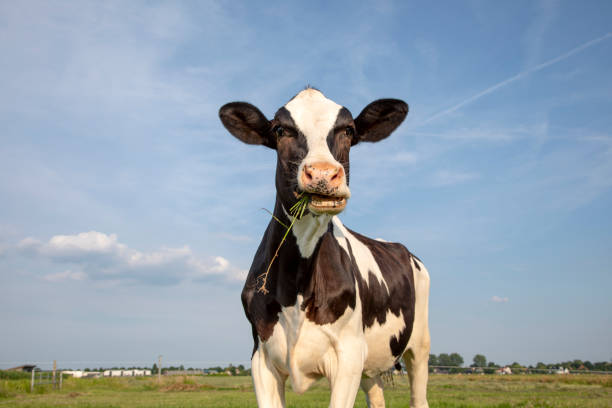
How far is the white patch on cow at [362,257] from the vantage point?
5.49 meters

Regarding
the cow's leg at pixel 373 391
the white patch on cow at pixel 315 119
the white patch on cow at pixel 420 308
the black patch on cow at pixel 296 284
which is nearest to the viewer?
the white patch on cow at pixel 315 119

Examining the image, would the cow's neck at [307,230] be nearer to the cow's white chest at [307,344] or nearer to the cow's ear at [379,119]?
the cow's white chest at [307,344]

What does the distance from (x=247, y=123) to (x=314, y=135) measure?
105 cm

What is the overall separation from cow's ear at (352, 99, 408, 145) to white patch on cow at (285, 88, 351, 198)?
0.56m

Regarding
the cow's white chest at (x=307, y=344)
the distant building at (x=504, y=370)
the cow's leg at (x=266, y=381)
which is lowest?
the distant building at (x=504, y=370)

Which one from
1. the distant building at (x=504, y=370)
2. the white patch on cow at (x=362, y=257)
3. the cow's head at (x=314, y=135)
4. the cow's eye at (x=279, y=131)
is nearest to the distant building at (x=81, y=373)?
the distant building at (x=504, y=370)

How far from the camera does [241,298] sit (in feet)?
16.3

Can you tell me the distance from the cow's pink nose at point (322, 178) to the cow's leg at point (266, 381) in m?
1.91

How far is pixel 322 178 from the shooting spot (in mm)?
3562

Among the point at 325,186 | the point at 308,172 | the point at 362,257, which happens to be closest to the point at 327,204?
the point at 325,186

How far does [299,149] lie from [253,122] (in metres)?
0.96

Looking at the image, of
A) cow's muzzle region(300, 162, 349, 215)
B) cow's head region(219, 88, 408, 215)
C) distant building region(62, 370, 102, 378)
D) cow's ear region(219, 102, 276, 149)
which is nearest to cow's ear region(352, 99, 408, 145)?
cow's head region(219, 88, 408, 215)

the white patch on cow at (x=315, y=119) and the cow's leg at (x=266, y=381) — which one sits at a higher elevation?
→ the white patch on cow at (x=315, y=119)

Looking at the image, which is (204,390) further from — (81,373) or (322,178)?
(322,178)
